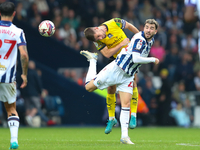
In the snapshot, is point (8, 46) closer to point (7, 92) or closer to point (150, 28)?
point (7, 92)

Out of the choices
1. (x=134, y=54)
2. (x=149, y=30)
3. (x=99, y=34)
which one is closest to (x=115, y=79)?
(x=134, y=54)

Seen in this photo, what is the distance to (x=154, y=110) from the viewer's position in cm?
1594

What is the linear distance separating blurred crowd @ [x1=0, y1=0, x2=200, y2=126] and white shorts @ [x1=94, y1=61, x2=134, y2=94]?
25.1 feet

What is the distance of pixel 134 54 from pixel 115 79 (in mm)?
748

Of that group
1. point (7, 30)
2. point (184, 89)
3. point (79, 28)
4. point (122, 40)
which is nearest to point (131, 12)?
point (79, 28)

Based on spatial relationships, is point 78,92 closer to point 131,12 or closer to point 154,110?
point 154,110

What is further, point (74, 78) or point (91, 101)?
point (74, 78)

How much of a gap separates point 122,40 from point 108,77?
104cm

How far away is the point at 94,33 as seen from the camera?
7.71 metres

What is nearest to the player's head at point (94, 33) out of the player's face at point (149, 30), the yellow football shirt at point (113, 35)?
the yellow football shirt at point (113, 35)

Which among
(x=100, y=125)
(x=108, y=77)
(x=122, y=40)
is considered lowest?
(x=100, y=125)

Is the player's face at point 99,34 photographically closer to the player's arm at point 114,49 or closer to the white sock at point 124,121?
the player's arm at point 114,49

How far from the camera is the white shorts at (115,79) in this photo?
7.59m

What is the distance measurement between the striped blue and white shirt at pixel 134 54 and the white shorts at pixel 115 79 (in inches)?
5.1
